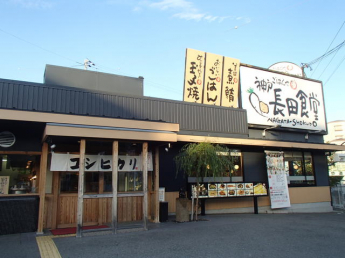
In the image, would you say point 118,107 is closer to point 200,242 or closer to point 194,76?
point 194,76

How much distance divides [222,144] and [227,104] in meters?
2.91

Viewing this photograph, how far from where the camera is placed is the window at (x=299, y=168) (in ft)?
50.8

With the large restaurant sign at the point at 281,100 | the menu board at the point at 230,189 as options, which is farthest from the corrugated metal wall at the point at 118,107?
the menu board at the point at 230,189

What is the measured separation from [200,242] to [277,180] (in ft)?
26.0

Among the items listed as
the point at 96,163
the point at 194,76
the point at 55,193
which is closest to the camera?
the point at 55,193

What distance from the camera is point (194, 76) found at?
1449 cm

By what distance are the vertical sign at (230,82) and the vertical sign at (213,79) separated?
0.91 ft

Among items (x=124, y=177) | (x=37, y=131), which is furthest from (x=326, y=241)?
(x=37, y=131)

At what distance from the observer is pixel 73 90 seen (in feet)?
34.8

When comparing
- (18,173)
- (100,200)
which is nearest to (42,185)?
(18,173)

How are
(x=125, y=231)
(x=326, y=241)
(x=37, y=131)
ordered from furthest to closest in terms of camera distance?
(x=37, y=131) < (x=125, y=231) < (x=326, y=241)

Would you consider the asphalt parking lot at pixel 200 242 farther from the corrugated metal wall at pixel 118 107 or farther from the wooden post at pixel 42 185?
the corrugated metal wall at pixel 118 107

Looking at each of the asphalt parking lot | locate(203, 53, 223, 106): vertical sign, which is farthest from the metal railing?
locate(203, 53, 223, 106): vertical sign

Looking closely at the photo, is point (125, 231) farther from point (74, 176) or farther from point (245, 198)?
point (245, 198)
